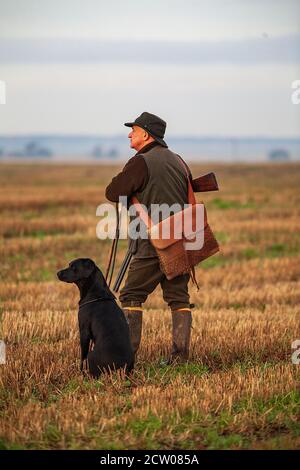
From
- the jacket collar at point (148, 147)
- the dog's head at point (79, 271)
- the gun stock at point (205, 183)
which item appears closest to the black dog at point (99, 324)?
the dog's head at point (79, 271)

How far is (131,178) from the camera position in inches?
287

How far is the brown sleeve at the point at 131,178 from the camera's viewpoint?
7.27m

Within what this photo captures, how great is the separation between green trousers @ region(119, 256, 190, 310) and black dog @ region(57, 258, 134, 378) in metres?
0.49

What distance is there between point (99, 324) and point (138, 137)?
1.69 metres

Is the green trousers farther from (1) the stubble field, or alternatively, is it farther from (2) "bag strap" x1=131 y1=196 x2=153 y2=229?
(1) the stubble field

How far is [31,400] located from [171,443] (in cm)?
126

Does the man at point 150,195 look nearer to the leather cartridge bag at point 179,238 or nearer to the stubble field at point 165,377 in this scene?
the leather cartridge bag at point 179,238

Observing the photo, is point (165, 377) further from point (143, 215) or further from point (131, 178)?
point (131, 178)

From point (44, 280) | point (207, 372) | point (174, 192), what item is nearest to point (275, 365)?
point (207, 372)

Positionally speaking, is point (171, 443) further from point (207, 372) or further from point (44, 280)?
point (44, 280)

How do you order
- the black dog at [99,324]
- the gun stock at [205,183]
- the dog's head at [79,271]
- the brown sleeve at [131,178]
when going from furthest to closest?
the gun stock at [205,183] < the brown sleeve at [131,178] < the dog's head at [79,271] < the black dog at [99,324]

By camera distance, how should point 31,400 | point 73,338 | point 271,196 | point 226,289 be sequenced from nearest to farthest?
point 31,400
point 73,338
point 226,289
point 271,196

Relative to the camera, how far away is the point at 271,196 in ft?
107

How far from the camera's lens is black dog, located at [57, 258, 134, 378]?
22.4 feet
